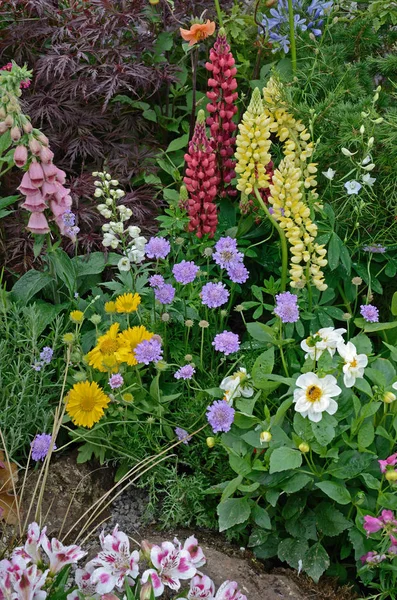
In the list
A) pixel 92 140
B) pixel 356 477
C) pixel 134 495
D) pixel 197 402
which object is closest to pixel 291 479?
pixel 356 477

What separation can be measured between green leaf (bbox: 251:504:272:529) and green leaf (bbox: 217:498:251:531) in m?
0.04

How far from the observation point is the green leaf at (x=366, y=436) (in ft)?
6.81

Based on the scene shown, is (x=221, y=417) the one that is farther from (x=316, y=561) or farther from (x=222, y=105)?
(x=222, y=105)

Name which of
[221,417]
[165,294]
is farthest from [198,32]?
[221,417]

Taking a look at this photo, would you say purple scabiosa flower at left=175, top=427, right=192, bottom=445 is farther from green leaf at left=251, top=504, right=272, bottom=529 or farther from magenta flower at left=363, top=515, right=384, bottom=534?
magenta flower at left=363, top=515, right=384, bottom=534

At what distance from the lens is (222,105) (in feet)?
9.32

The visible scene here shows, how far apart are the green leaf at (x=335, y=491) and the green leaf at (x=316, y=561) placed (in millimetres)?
193

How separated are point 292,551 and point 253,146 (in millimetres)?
1321

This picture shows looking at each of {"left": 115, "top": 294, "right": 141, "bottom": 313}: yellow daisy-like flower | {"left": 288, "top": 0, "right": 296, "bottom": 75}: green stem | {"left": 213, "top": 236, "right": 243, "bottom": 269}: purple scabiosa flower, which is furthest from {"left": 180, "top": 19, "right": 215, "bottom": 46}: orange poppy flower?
{"left": 115, "top": 294, "right": 141, "bottom": 313}: yellow daisy-like flower

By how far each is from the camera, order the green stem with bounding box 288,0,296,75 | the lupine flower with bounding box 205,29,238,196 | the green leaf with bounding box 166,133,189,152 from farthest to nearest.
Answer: the green leaf with bounding box 166,133,189,152 → the green stem with bounding box 288,0,296,75 → the lupine flower with bounding box 205,29,238,196

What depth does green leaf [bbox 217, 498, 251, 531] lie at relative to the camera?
210 cm

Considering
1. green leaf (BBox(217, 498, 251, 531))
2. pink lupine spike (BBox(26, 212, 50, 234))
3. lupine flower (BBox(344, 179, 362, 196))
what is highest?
pink lupine spike (BBox(26, 212, 50, 234))

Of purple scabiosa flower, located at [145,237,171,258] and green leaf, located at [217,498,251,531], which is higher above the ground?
purple scabiosa flower, located at [145,237,171,258]

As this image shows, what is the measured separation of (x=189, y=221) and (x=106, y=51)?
80 cm
